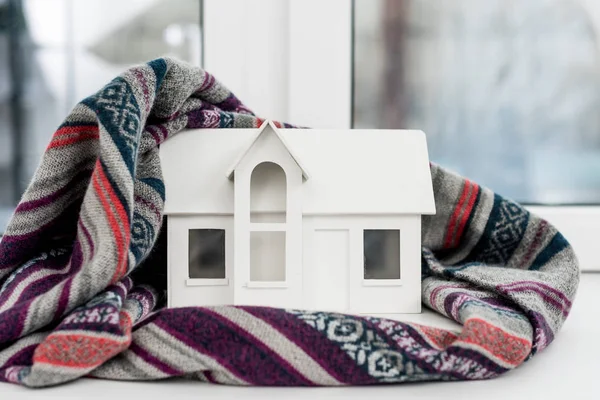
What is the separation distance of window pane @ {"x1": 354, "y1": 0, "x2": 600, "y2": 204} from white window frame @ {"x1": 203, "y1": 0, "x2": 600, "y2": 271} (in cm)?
6

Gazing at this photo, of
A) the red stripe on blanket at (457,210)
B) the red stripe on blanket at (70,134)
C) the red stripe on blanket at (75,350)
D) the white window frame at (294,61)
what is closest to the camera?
the red stripe on blanket at (75,350)

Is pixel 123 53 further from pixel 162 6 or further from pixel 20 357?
pixel 20 357

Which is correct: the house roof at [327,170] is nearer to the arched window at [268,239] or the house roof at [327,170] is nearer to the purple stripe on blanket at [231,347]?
the arched window at [268,239]

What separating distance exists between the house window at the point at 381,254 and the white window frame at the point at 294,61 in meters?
0.38

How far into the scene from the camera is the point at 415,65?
1126 millimetres

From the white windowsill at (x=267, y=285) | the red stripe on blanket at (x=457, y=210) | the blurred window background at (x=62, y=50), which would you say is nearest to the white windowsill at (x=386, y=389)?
the white windowsill at (x=267, y=285)

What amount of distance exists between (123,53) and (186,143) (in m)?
0.44

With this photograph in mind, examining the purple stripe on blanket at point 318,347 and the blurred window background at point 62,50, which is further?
the blurred window background at point 62,50

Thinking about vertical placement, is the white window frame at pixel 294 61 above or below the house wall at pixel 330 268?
above

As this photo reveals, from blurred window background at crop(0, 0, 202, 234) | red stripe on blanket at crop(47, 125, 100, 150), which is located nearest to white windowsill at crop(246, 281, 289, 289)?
red stripe on blanket at crop(47, 125, 100, 150)

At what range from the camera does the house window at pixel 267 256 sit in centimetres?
72

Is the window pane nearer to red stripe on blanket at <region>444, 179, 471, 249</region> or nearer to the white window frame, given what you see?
the white window frame

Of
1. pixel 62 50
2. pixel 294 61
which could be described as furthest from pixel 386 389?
pixel 62 50

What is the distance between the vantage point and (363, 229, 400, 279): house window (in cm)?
75
